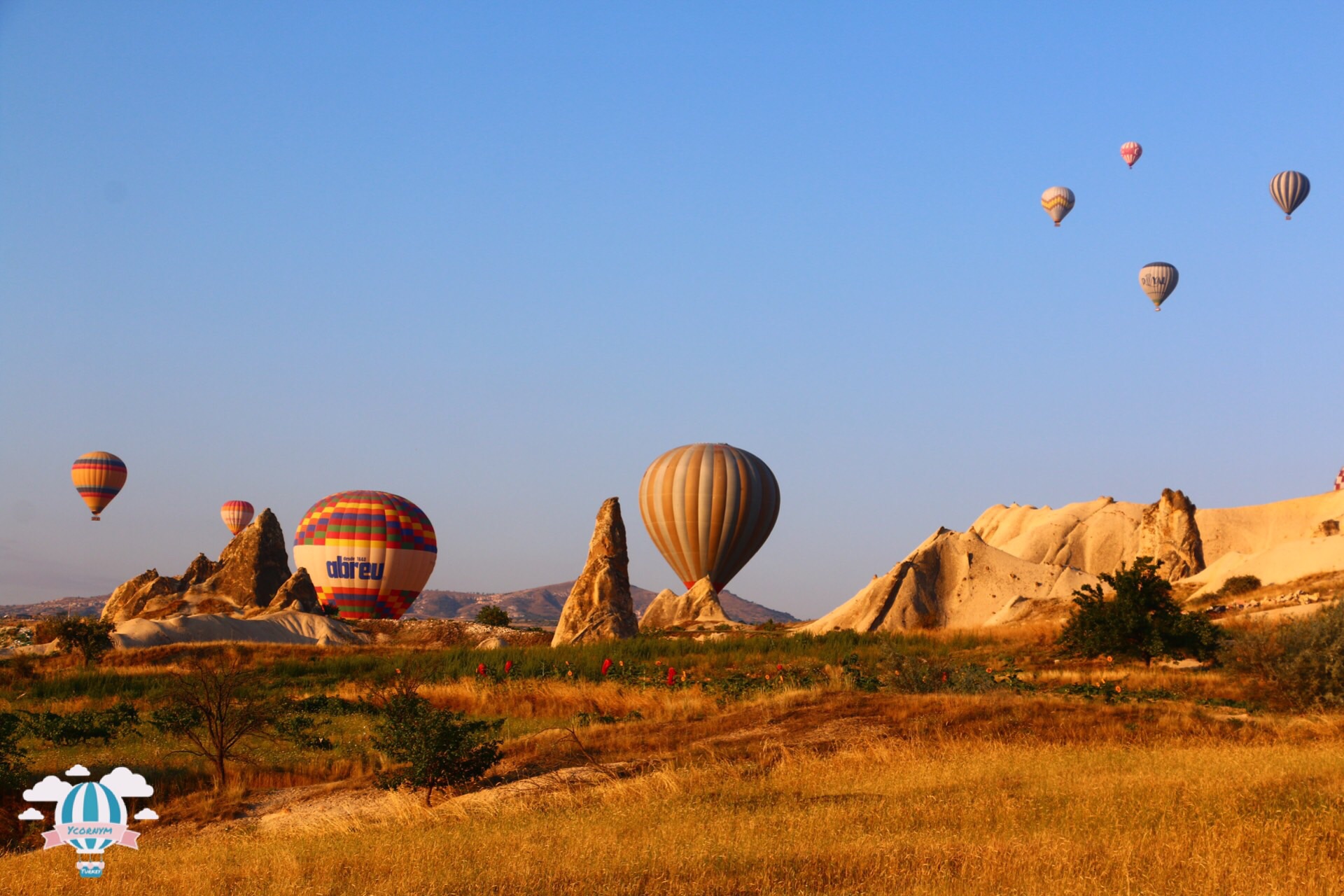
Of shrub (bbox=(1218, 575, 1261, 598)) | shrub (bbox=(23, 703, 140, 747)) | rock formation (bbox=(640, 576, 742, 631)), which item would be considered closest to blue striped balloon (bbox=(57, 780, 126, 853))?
shrub (bbox=(23, 703, 140, 747))

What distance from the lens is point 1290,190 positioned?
260 feet

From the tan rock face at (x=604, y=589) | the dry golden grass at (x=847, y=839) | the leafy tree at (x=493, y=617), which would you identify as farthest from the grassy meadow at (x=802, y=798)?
the leafy tree at (x=493, y=617)

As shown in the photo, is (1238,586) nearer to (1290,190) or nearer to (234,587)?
(1290,190)

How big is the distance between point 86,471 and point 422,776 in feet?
281

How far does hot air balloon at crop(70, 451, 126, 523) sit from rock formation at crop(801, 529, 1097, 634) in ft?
202

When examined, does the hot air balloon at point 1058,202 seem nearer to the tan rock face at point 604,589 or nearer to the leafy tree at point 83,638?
the tan rock face at point 604,589

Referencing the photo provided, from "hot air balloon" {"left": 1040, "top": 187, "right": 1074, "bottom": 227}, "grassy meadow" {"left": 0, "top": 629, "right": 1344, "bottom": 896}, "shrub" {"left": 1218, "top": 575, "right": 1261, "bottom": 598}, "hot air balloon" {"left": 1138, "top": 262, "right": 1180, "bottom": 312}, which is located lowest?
"grassy meadow" {"left": 0, "top": 629, "right": 1344, "bottom": 896}

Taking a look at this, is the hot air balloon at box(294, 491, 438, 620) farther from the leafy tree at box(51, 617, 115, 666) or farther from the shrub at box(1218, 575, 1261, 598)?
the shrub at box(1218, 575, 1261, 598)

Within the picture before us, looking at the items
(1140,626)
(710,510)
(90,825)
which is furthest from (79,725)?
(710,510)

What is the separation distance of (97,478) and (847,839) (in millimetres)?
93671

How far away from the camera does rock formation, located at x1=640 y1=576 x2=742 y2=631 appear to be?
70688 mm

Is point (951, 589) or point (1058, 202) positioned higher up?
point (1058, 202)

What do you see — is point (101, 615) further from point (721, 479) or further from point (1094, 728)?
point (1094, 728)

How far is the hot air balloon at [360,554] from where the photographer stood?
81625 mm
